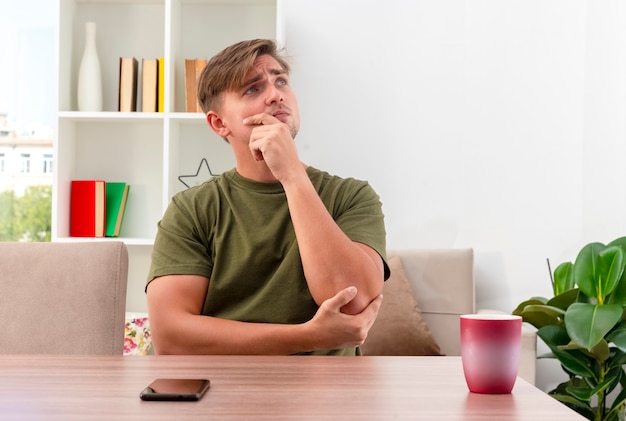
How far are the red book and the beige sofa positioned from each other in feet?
4.17

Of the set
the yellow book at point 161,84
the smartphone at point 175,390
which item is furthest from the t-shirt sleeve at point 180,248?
the yellow book at point 161,84

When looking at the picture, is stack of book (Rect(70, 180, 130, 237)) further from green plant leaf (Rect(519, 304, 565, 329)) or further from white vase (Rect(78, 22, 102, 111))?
green plant leaf (Rect(519, 304, 565, 329))

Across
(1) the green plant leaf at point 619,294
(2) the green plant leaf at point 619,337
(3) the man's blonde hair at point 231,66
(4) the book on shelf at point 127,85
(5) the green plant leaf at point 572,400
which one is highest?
(4) the book on shelf at point 127,85

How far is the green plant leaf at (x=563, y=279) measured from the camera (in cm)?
331

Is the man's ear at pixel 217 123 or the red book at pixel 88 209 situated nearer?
the man's ear at pixel 217 123

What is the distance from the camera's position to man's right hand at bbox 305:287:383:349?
4.72 ft

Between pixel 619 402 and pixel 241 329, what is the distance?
2.17 meters

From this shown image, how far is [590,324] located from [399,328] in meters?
0.73

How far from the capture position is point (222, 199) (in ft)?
5.86

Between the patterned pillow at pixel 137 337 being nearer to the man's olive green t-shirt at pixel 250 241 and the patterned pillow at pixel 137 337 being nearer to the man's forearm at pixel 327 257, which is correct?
the man's olive green t-shirt at pixel 250 241

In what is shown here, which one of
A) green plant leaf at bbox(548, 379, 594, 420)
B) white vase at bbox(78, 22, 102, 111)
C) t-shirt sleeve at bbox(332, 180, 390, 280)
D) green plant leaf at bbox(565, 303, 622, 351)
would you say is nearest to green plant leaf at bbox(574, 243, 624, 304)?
green plant leaf at bbox(565, 303, 622, 351)

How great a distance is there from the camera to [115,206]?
3.48 meters

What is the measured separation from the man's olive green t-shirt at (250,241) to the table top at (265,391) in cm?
45

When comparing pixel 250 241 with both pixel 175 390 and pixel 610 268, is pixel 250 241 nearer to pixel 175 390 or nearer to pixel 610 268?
pixel 175 390
